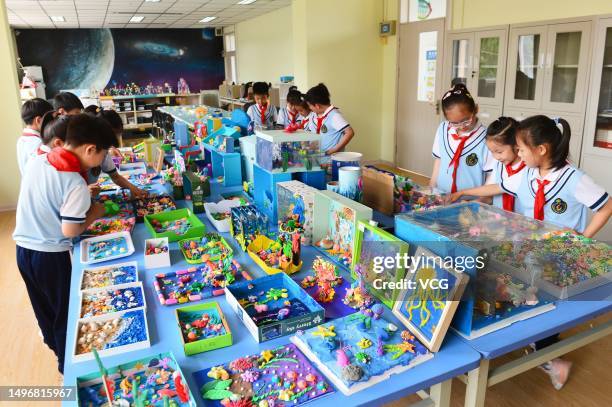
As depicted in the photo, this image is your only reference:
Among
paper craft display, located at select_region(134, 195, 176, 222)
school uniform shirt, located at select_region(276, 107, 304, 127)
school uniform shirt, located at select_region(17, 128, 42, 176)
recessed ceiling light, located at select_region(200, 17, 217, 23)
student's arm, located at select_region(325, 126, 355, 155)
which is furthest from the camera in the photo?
recessed ceiling light, located at select_region(200, 17, 217, 23)

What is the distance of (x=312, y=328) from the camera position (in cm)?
143

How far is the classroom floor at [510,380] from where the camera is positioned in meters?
2.24

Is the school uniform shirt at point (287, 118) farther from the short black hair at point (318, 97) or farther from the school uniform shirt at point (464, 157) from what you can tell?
the school uniform shirt at point (464, 157)

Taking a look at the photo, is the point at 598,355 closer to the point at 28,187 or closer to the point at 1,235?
the point at 28,187

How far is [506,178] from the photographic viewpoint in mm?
2383

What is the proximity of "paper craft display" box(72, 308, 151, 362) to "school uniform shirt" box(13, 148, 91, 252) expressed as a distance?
56cm

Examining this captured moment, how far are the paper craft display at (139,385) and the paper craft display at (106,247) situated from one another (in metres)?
0.81

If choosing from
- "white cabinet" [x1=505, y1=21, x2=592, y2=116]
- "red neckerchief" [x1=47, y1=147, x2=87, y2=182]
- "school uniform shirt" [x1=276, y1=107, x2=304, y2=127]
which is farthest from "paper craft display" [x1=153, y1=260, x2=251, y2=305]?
"white cabinet" [x1=505, y1=21, x2=592, y2=116]

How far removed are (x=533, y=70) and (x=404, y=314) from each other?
4.17m

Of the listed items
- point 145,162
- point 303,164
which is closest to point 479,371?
point 303,164

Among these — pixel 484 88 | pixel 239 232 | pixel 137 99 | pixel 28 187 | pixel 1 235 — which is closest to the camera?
pixel 28 187

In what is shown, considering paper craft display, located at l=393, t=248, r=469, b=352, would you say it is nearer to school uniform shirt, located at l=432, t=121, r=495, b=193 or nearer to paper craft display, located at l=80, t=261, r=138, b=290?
paper craft display, located at l=80, t=261, r=138, b=290

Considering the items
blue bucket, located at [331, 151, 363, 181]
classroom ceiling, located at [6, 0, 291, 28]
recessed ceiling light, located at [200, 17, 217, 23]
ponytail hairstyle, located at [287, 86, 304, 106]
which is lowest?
blue bucket, located at [331, 151, 363, 181]

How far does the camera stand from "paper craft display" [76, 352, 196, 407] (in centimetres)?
115
